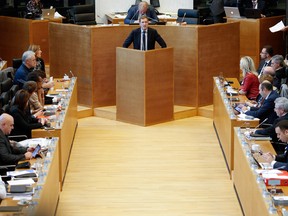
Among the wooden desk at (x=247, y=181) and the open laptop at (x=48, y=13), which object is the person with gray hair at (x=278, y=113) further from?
the open laptop at (x=48, y=13)

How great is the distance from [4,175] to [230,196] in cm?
266

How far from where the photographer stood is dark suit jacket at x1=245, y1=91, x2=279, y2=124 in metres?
9.65

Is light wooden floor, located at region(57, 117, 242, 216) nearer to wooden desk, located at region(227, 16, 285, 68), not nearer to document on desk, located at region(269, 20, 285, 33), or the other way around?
document on desk, located at region(269, 20, 285, 33)

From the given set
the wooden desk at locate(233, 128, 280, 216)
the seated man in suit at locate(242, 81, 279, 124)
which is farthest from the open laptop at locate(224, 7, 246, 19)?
the wooden desk at locate(233, 128, 280, 216)

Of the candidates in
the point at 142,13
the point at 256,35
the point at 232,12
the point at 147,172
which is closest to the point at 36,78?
the point at 147,172

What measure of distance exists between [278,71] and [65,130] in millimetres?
3379

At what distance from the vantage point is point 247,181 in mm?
7863

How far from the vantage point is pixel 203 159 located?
10625mm

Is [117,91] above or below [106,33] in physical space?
below

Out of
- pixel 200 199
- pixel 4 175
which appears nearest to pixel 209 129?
pixel 200 199

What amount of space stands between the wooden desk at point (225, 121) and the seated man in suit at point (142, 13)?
2581mm

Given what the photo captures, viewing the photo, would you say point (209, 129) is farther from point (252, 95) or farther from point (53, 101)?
point (53, 101)

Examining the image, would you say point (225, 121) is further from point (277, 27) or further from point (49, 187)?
point (277, 27)

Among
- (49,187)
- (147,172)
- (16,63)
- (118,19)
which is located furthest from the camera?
(118,19)
